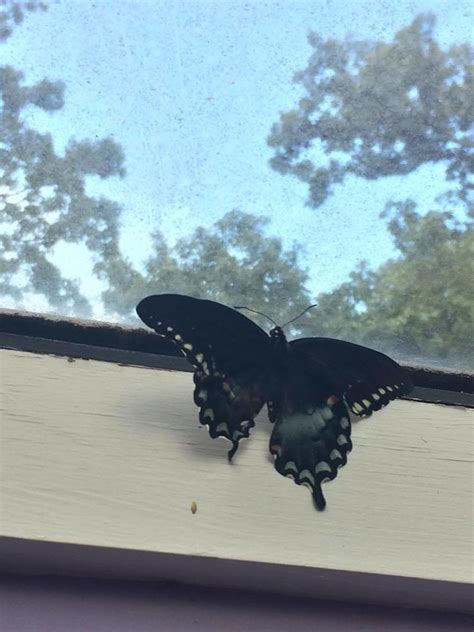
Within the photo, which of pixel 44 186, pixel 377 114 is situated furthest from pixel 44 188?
pixel 377 114

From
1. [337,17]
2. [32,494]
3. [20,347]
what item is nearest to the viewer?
[32,494]

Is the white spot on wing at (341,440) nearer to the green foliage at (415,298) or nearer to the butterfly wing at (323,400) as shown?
the butterfly wing at (323,400)

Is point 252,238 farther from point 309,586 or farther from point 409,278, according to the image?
point 309,586

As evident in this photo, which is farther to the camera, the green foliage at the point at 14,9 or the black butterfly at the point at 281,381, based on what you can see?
the green foliage at the point at 14,9

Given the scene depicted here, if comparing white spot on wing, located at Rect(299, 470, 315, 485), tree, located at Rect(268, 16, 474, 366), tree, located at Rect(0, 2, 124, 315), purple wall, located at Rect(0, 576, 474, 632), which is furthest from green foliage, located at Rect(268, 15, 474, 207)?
purple wall, located at Rect(0, 576, 474, 632)

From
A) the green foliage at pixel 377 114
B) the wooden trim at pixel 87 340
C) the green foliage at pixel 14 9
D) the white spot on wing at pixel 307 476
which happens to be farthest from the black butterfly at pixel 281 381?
the green foliage at pixel 14 9

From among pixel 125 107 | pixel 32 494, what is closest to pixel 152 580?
pixel 32 494

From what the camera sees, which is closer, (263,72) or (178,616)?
(178,616)
